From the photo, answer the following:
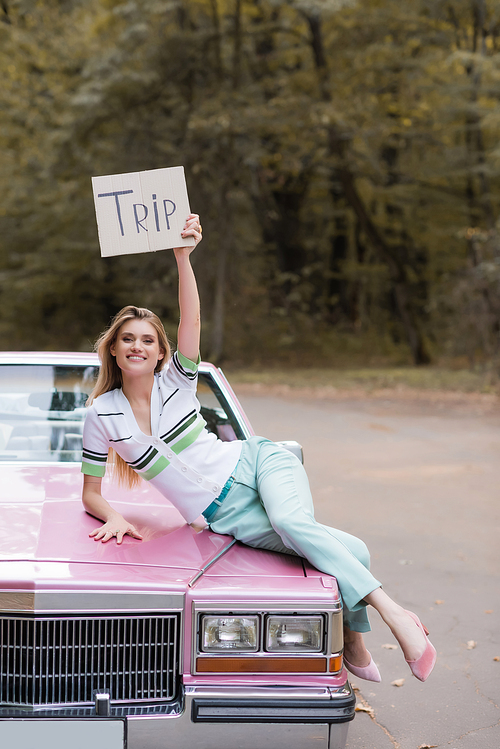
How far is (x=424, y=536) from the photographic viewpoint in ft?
17.6

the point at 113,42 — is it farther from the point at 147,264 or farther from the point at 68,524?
the point at 68,524

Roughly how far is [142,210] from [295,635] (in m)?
1.55

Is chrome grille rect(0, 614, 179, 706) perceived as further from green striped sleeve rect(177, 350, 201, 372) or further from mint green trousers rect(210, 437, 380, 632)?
green striped sleeve rect(177, 350, 201, 372)

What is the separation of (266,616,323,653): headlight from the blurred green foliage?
13080 millimetres

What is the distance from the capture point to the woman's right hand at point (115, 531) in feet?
7.70

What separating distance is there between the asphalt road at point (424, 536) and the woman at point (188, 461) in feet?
2.48

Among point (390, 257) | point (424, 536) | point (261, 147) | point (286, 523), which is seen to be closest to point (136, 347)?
point (286, 523)

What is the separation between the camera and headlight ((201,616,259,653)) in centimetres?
203

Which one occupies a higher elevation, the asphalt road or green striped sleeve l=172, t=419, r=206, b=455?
green striped sleeve l=172, t=419, r=206, b=455

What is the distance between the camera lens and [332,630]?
2051 mm

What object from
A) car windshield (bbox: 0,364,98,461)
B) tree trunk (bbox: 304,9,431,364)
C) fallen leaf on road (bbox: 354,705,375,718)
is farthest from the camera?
tree trunk (bbox: 304,9,431,364)

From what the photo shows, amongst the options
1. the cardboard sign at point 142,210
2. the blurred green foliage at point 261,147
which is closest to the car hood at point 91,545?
the cardboard sign at point 142,210

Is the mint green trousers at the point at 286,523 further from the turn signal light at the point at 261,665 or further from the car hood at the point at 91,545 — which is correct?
the turn signal light at the point at 261,665

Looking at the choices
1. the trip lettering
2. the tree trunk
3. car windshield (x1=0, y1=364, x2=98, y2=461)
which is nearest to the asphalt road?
car windshield (x1=0, y1=364, x2=98, y2=461)
